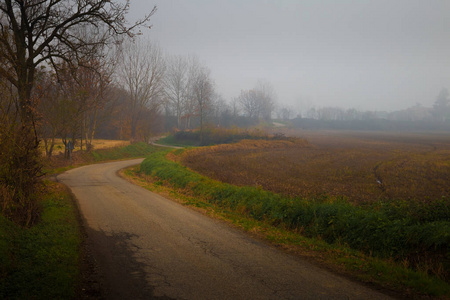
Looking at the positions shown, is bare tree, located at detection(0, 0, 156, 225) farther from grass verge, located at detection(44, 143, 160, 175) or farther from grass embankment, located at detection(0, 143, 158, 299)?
grass verge, located at detection(44, 143, 160, 175)

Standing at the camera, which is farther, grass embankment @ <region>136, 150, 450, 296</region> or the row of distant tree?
the row of distant tree

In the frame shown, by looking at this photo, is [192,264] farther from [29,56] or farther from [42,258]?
[29,56]

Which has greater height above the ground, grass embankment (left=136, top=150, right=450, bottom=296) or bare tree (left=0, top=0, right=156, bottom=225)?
bare tree (left=0, top=0, right=156, bottom=225)

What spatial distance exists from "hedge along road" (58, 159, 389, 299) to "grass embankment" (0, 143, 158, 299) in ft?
1.65

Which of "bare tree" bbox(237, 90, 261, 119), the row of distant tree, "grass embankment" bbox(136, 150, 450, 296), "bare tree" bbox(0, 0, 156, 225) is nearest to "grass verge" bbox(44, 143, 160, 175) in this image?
"bare tree" bbox(0, 0, 156, 225)

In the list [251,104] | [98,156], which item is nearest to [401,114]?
[251,104]

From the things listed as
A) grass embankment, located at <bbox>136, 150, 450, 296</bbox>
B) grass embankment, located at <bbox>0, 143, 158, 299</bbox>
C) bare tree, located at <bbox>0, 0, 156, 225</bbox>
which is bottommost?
grass embankment, located at <bbox>136, 150, 450, 296</bbox>

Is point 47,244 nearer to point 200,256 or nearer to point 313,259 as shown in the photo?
point 200,256

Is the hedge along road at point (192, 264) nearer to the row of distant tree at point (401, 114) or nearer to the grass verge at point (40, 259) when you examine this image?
the grass verge at point (40, 259)

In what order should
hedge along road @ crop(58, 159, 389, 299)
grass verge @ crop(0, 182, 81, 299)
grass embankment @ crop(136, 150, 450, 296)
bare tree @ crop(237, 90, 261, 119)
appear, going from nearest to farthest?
grass verge @ crop(0, 182, 81, 299)
hedge along road @ crop(58, 159, 389, 299)
grass embankment @ crop(136, 150, 450, 296)
bare tree @ crop(237, 90, 261, 119)

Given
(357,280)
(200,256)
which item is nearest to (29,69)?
(200,256)

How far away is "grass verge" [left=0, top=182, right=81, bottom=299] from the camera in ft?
14.6

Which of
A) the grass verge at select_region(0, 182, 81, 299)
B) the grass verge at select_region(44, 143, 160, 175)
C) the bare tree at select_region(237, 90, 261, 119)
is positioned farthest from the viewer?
the bare tree at select_region(237, 90, 261, 119)

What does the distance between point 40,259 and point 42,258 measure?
0.05m
